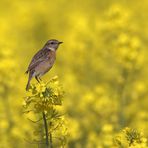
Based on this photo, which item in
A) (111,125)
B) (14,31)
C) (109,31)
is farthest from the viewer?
(14,31)

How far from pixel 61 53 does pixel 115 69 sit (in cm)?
442

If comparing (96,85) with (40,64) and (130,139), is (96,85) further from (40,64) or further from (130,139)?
(130,139)

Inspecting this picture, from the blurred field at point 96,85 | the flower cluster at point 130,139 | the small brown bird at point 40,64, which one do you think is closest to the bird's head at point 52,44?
the small brown bird at point 40,64

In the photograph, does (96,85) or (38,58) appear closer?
(38,58)

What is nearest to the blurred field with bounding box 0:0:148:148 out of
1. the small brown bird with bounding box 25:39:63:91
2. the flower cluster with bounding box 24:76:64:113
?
the flower cluster with bounding box 24:76:64:113

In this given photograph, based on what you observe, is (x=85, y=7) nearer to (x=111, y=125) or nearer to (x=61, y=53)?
(x=61, y=53)

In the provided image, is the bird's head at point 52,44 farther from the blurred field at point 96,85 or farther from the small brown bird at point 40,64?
the blurred field at point 96,85

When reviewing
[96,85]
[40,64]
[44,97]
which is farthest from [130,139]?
[96,85]

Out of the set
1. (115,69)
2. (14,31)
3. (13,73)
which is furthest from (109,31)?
(14,31)

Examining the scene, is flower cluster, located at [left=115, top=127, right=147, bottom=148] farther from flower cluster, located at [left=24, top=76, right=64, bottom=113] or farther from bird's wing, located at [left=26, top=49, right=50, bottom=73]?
bird's wing, located at [left=26, top=49, right=50, bottom=73]

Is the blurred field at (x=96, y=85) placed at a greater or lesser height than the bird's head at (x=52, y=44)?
greater

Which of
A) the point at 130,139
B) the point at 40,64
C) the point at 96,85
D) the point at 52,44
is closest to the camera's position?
the point at 130,139

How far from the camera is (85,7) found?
81.5ft

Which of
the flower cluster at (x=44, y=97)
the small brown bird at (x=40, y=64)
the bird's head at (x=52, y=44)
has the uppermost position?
the bird's head at (x=52, y=44)
